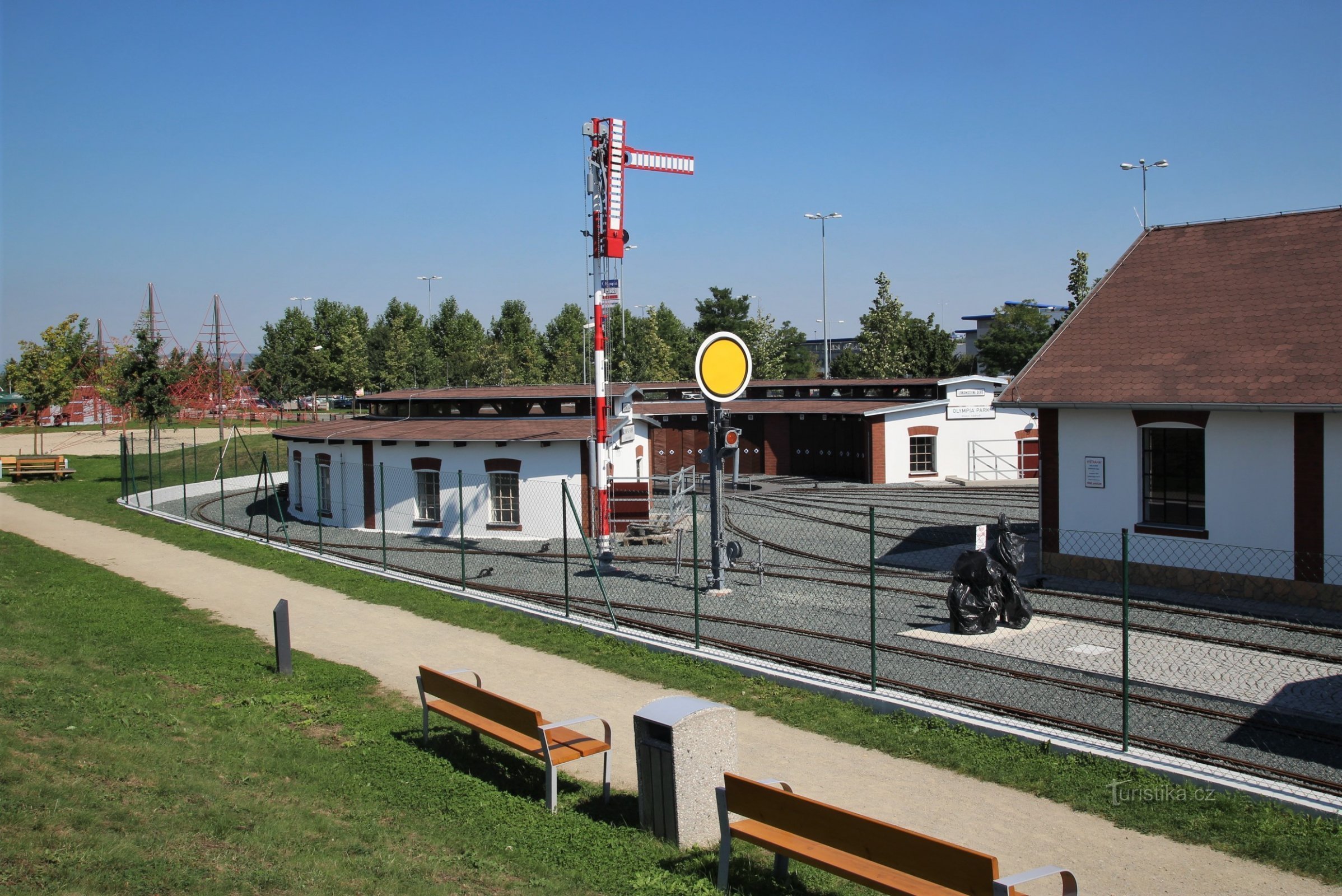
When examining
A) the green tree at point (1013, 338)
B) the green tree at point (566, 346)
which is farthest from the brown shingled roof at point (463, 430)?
the green tree at point (1013, 338)

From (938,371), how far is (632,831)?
58526mm

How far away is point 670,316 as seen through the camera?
8256 cm

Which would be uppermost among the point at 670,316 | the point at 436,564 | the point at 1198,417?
the point at 670,316

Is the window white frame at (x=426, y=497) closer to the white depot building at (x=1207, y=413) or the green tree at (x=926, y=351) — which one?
the white depot building at (x=1207, y=413)

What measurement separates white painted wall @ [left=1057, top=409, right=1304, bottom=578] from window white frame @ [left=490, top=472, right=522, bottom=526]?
12970mm

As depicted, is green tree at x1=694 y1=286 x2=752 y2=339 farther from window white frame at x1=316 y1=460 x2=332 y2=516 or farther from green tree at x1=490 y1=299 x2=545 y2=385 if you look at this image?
window white frame at x1=316 y1=460 x2=332 y2=516

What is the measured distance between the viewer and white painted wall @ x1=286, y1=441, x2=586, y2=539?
990 inches

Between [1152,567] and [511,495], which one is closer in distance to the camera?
[1152,567]

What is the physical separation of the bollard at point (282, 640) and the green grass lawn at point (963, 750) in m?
3.25

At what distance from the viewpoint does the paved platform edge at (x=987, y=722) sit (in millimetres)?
7938

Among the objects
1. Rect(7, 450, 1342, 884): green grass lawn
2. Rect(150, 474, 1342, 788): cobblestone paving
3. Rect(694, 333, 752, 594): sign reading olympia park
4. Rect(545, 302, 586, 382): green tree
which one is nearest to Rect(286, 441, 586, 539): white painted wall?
Rect(150, 474, 1342, 788): cobblestone paving

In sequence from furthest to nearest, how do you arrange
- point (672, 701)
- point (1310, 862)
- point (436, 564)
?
point (436, 564)
point (672, 701)
point (1310, 862)

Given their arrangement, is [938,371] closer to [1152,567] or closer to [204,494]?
[204,494]

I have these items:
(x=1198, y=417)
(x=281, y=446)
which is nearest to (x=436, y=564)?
(x=1198, y=417)
